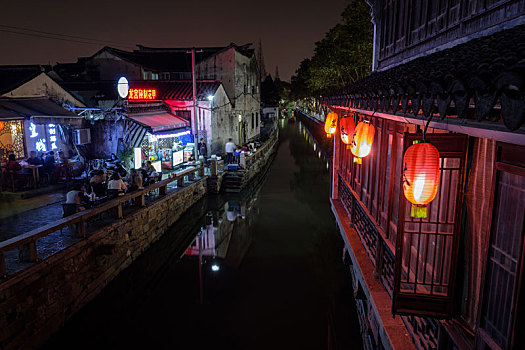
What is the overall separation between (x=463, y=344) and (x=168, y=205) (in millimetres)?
13413

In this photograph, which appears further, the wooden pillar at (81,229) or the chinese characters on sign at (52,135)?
the chinese characters on sign at (52,135)

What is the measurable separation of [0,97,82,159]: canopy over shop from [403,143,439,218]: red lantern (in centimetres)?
1563

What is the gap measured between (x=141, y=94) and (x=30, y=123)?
696 cm

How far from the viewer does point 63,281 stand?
8.44 m

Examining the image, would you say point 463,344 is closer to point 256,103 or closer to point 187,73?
point 187,73

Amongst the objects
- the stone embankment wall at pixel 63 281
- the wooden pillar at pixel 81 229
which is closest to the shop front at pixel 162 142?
the stone embankment wall at pixel 63 281

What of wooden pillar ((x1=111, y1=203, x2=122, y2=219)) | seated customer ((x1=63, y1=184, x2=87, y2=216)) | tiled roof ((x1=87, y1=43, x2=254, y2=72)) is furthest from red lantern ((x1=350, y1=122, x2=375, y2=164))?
tiled roof ((x1=87, y1=43, x2=254, y2=72))

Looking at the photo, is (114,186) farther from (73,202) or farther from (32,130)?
(32,130)

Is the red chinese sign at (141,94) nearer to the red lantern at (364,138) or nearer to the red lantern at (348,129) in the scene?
the red lantern at (348,129)

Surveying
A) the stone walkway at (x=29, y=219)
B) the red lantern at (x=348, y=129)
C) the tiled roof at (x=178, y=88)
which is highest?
the tiled roof at (x=178, y=88)

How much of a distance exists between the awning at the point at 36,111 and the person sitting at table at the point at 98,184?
494 centimetres

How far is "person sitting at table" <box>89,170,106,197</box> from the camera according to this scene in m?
12.6

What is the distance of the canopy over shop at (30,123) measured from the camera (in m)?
15.2

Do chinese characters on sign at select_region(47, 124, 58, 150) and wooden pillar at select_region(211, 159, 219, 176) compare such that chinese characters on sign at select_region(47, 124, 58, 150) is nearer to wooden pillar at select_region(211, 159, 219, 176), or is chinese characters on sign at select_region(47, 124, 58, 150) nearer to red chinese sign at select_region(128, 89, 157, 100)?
red chinese sign at select_region(128, 89, 157, 100)
